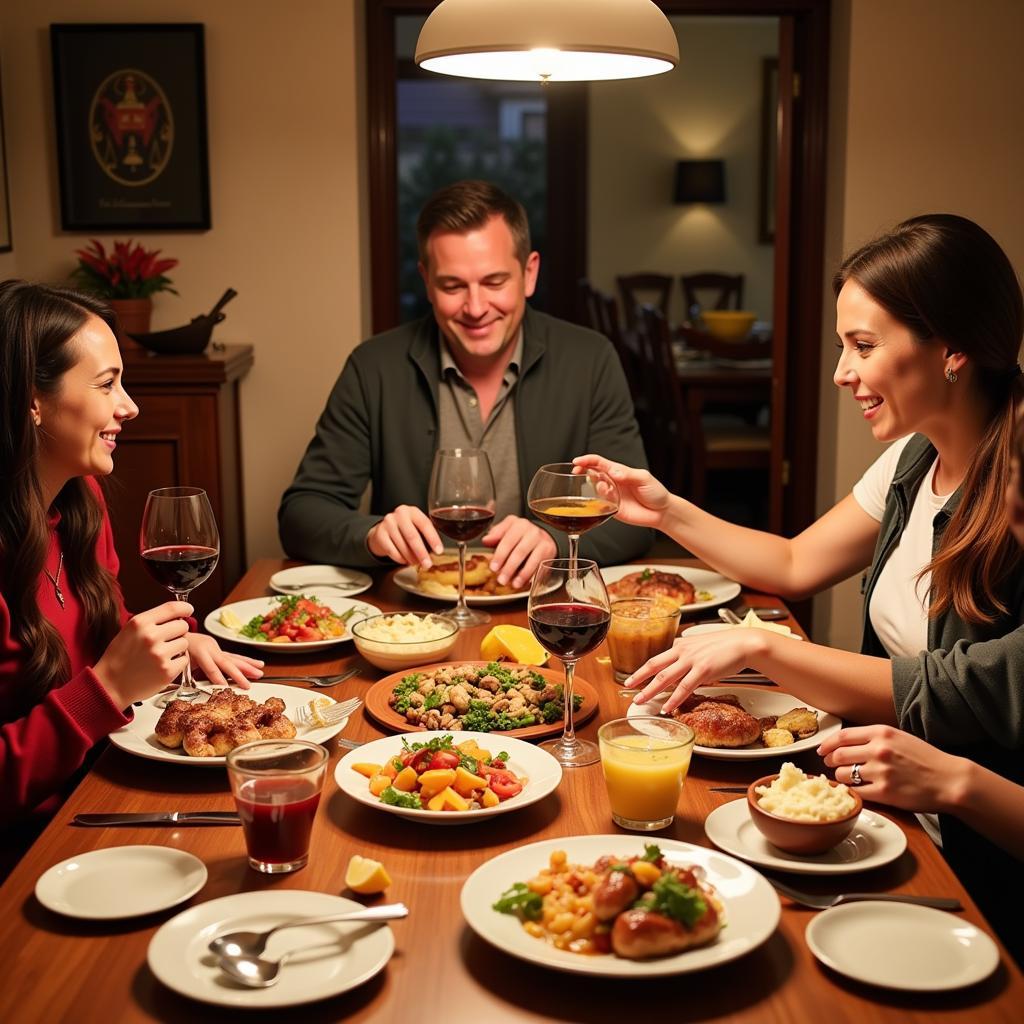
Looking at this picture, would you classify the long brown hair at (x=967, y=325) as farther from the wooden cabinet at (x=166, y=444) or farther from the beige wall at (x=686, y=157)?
the beige wall at (x=686, y=157)

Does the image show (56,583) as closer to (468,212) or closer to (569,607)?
(569,607)

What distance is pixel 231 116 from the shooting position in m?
3.86

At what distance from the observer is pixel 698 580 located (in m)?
2.41

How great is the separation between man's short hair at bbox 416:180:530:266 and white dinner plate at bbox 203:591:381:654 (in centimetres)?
95

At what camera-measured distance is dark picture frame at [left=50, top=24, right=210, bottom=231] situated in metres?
3.79

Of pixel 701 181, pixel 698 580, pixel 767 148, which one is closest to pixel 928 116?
pixel 698 580

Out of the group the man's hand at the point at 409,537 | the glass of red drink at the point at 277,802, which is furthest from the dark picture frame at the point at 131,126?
the glass of red drink at the point at 277,802

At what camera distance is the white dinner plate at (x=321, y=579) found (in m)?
2.39

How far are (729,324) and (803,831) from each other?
5.70m

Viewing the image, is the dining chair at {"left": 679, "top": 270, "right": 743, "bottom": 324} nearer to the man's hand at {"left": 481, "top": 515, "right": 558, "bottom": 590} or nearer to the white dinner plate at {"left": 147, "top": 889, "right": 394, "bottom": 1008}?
the man's hand at {"left": 481, "top": 515, "right": 558, "bottom": 590}

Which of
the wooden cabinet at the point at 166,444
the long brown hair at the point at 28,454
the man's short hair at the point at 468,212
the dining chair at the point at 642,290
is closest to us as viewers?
the long brown hair at the point at 28,454

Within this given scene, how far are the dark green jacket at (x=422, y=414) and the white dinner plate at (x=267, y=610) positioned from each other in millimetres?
540

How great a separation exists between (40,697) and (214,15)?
2646 millimetres

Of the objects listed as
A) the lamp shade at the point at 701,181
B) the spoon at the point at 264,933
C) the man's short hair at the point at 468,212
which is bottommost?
the spoon at the point at 264,933
